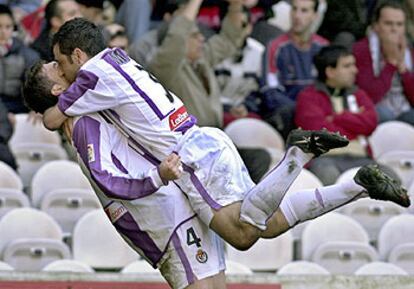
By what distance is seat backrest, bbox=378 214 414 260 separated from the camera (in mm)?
10648

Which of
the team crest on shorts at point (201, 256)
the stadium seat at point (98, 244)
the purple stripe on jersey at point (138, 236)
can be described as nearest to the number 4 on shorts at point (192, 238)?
the team crest on shorts at point (201, 256)

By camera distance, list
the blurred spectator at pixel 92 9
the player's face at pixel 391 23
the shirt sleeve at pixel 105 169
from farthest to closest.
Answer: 1. the player's face at pixel 391 23
2. the blurred spectator at pixel 92 9
3. the shirt sleeve at pixel 105 169

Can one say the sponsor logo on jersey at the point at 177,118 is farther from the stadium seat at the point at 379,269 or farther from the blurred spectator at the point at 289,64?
the blurred spectator at the point at 289,64

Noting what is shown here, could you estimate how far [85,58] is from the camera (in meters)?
7.74

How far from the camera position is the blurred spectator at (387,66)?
12336mm

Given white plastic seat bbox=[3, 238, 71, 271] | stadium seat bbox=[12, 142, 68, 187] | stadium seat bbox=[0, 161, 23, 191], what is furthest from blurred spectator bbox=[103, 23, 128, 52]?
white plastic seat bbox=[3, 238, 71, 271]

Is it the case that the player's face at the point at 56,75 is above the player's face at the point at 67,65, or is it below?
below

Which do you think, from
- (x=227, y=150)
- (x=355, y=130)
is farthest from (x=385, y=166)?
(x=227, y=150)

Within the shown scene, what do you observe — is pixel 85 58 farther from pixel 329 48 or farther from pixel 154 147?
pixel 329 48

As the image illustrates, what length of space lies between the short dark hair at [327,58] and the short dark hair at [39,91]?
13.5 feet

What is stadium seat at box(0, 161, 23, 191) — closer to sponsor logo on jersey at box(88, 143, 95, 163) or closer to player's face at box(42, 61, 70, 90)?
player's face at box(42, 61, 70, 90)

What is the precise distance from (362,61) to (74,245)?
3441 mm

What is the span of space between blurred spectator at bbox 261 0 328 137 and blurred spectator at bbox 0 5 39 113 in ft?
6.25

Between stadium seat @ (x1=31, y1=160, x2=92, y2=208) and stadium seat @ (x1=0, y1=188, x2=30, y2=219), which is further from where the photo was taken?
stadium seat @ (x1=31, y1=160, x2=92, y2=208)
